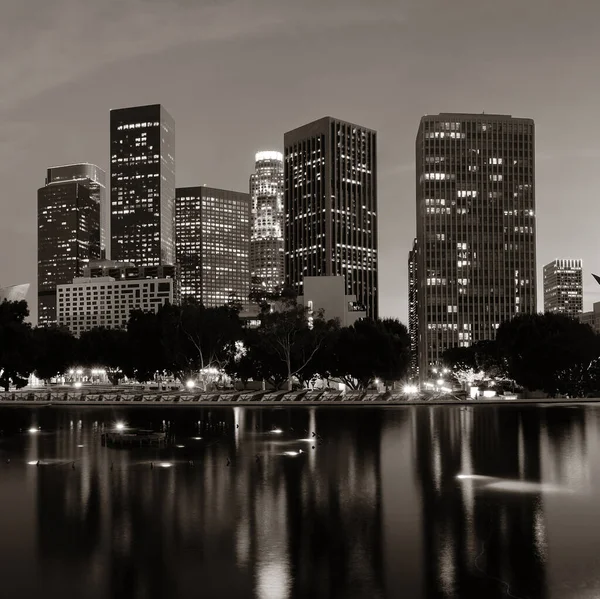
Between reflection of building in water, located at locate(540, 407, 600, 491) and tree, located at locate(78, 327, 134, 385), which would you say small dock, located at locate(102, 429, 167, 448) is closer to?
reflection of building in water, located at locate(540, 407, 600, 491)

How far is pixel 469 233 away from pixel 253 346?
124m

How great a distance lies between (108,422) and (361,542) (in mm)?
33053

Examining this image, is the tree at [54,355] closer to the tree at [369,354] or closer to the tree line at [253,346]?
the tree line at [253,346]

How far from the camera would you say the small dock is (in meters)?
33.9

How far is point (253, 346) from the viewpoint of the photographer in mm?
85875

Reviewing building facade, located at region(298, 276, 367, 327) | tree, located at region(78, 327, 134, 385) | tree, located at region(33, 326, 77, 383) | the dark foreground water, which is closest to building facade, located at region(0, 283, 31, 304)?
tree, located at region(78, 327, 134, 385)

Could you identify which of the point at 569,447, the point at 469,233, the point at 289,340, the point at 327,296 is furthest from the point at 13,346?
the point at 469,233

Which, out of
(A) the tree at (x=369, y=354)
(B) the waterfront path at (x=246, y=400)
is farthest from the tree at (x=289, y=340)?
(B) the waterfront path at (x=246, y=400)

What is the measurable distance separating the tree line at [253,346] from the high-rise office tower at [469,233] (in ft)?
364

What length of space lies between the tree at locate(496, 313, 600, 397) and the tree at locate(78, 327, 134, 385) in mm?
44417

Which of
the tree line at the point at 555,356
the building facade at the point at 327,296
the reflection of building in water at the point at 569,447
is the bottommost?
the reflection of building in water at the point at 569,447

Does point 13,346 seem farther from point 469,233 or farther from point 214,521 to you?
point 469,233

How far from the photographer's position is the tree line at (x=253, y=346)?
258 feet

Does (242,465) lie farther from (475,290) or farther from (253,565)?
(475,290)
